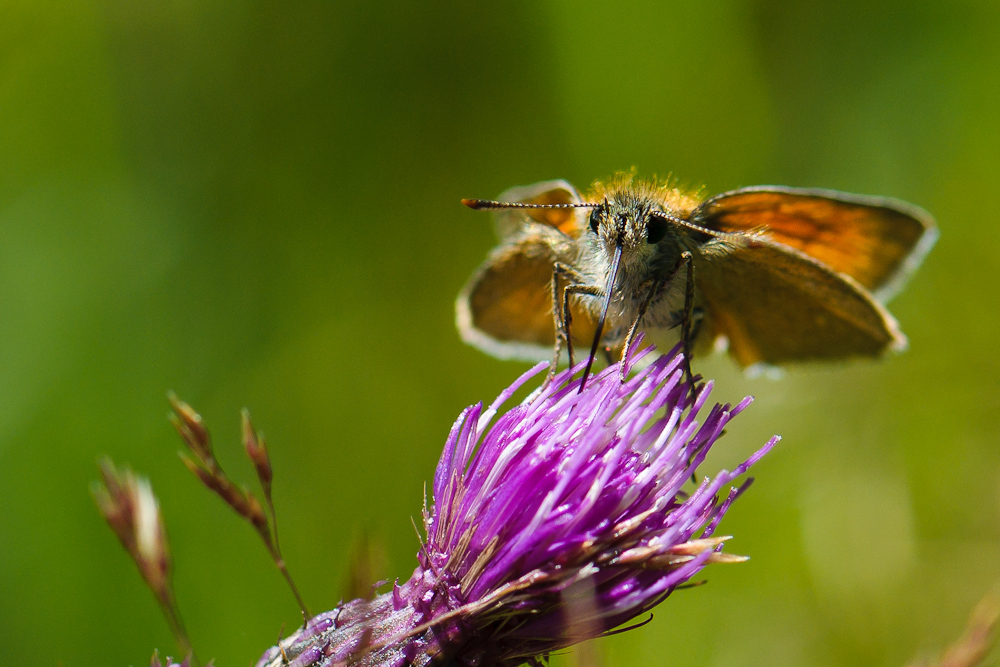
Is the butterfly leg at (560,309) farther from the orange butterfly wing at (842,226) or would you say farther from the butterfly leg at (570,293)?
the orange butterfly wing at (842,226)

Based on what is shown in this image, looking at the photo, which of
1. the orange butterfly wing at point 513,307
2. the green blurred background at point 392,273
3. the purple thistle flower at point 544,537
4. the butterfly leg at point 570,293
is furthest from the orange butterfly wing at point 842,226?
the green blurred background at point 392,273

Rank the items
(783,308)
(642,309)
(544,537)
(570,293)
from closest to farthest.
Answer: (544,537) < (642,309) < (570,293) < (783,308)

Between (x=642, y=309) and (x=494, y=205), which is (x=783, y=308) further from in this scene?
(x=494, y=205)

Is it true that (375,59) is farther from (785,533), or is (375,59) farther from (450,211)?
(785,533)

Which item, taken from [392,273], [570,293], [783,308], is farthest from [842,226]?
[392,273]

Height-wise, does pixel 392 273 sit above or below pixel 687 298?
above

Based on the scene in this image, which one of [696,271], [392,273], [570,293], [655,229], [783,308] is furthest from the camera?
[392,273]
